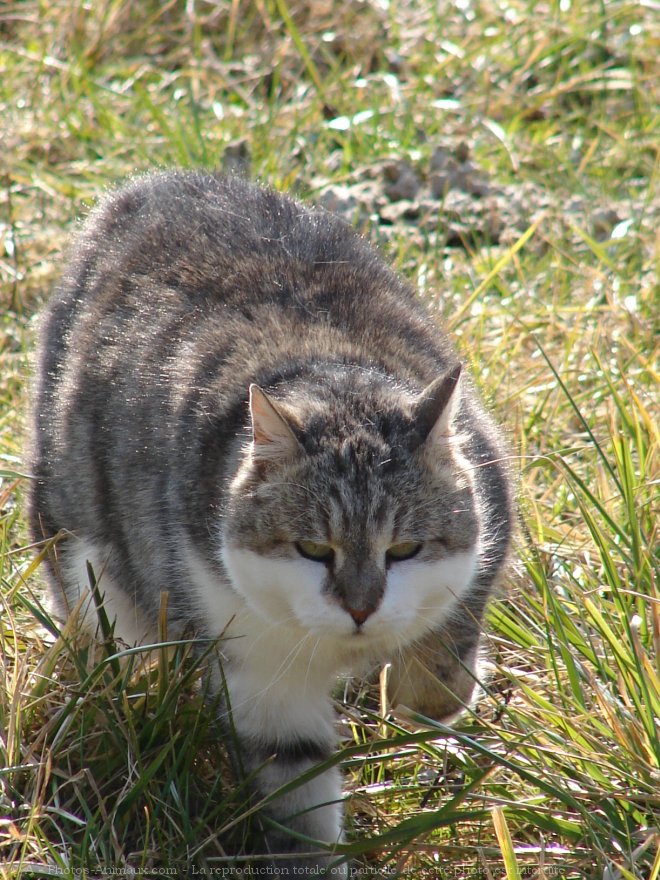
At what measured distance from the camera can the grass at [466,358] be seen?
2.54 metres

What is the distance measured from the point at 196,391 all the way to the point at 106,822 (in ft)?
3.31

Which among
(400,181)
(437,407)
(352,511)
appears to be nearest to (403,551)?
(352,511)

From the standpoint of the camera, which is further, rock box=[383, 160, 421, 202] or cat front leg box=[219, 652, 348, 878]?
rock box=[383, 160, 421, 202]

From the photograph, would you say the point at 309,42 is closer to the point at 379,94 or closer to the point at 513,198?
the point at 379,94

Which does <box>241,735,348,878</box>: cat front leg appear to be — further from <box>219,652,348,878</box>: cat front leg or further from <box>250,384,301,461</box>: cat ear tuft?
<box>250,384,301,461</box>: cat ear tuft

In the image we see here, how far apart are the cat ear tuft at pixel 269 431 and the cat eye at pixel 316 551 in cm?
20

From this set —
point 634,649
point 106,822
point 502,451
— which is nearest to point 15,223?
point 502,451

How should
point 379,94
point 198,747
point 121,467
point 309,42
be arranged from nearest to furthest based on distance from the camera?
point 198,747 < point 121,467 < point 379,94 < point 309,42

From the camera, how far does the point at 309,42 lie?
625 cm

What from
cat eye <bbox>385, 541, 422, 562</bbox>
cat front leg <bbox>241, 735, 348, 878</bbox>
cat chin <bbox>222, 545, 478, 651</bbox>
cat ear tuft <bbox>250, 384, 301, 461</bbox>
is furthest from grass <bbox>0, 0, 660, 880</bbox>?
cat ear tuft <bbox>250, 384, 301, 461</bbox>

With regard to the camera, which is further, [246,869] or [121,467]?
[121,467]

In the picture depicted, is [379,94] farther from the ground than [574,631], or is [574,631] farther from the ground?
[379,94]

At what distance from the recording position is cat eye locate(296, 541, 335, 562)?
8.17 ft

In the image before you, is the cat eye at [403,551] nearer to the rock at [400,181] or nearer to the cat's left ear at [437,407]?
the cat's left ear at [437,407]
